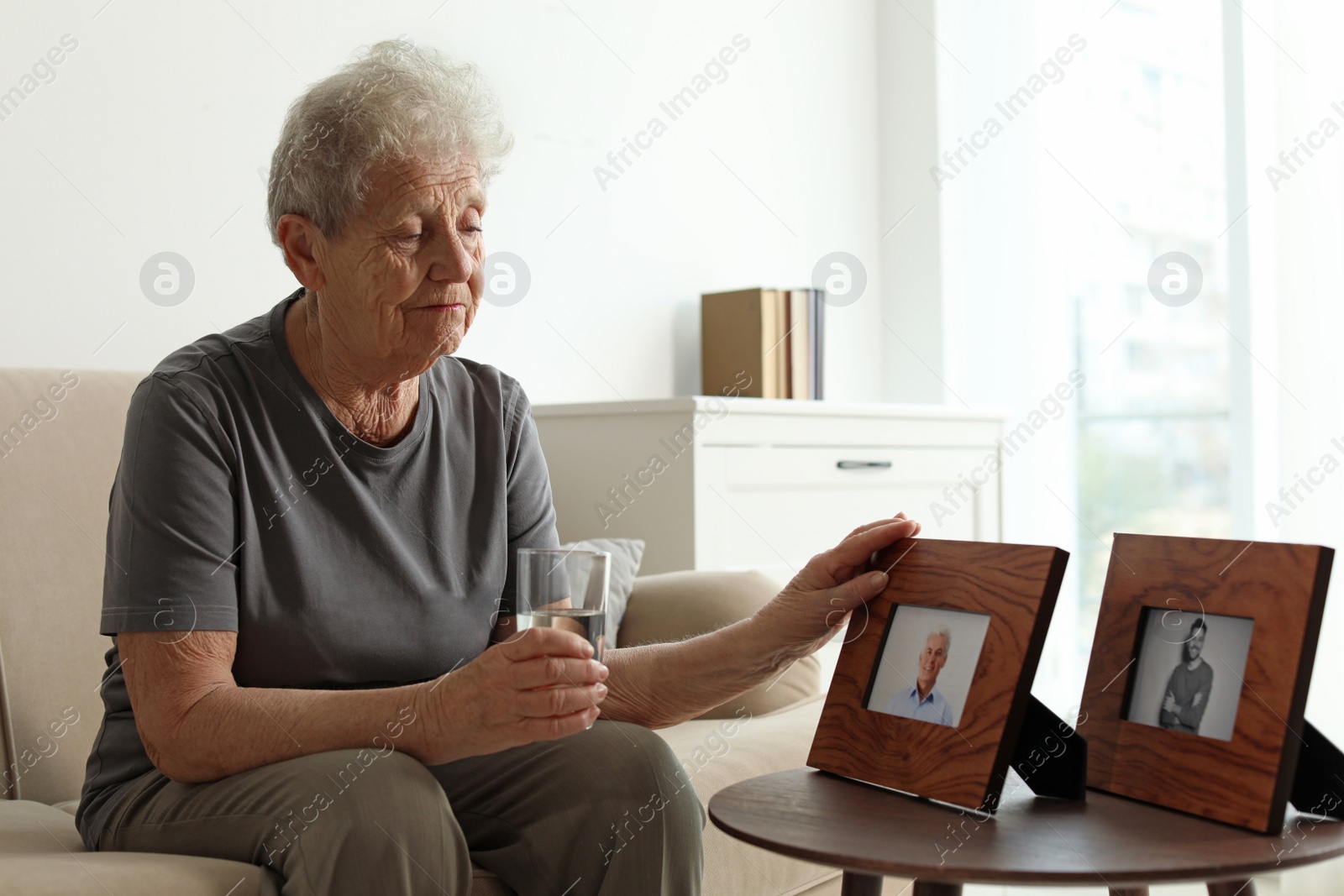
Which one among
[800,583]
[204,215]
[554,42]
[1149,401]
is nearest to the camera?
[800,583]

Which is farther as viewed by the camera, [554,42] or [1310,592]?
[554,42]

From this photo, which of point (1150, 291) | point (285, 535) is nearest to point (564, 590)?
point (285, 535)

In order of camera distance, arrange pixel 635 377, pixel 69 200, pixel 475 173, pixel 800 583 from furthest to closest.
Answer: pixel 635 377
pixel 69 200
pixel 475 173
pixel 800 583

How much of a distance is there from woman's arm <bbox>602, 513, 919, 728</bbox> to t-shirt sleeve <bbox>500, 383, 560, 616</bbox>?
16 cm

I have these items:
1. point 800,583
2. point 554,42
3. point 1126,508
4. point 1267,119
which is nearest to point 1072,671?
point 1126,508

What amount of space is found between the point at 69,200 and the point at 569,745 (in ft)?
4.43

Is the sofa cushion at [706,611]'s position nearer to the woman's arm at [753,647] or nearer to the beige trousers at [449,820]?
the woman's arm at [753,647]

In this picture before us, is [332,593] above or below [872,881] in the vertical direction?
above

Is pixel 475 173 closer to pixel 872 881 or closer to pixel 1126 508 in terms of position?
pixel 872 881

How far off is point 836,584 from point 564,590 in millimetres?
307

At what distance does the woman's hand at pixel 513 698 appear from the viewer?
0.96 meters

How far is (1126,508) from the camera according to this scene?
3529 millimetres

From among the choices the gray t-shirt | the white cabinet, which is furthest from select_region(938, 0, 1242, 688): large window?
the gray t-shirt

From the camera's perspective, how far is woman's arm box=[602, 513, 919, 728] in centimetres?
111
